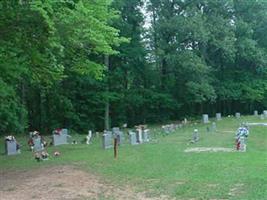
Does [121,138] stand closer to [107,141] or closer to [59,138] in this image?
[107,141]

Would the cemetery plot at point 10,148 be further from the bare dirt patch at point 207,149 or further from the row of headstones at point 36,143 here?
the bare dirt patch at point 207,149

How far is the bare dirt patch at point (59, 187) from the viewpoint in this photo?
1170cm

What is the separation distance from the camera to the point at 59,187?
12703 millimetres

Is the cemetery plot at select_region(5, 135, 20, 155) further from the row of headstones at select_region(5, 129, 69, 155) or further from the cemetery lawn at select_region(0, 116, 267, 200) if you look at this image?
the cemetery lawn at select_region(0, 116, 267, 200)

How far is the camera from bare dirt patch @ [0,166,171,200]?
11703 millimetres

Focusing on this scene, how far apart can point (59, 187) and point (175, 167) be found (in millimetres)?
4274

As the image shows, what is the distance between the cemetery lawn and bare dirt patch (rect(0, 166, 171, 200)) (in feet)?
1.26

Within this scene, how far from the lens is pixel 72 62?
18734 mm

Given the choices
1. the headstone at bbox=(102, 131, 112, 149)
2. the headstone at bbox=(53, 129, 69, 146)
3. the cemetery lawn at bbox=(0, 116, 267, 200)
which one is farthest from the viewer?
the headstone at bbox=(53, 129, 69, 146)

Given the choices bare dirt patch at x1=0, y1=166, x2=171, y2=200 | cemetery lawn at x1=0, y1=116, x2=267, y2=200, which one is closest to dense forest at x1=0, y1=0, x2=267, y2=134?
cemetery lawn at x1=0, y1=116, x2=267, y2=200

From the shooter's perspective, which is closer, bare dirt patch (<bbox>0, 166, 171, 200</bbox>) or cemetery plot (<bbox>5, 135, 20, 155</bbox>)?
bare dirt patch (<bbox>0, 166, 171, 200</bbox>)

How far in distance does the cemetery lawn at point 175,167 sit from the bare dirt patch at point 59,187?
0.38m

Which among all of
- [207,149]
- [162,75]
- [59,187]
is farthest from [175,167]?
[162,75]

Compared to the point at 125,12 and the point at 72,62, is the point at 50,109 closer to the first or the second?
the point at 125,12
